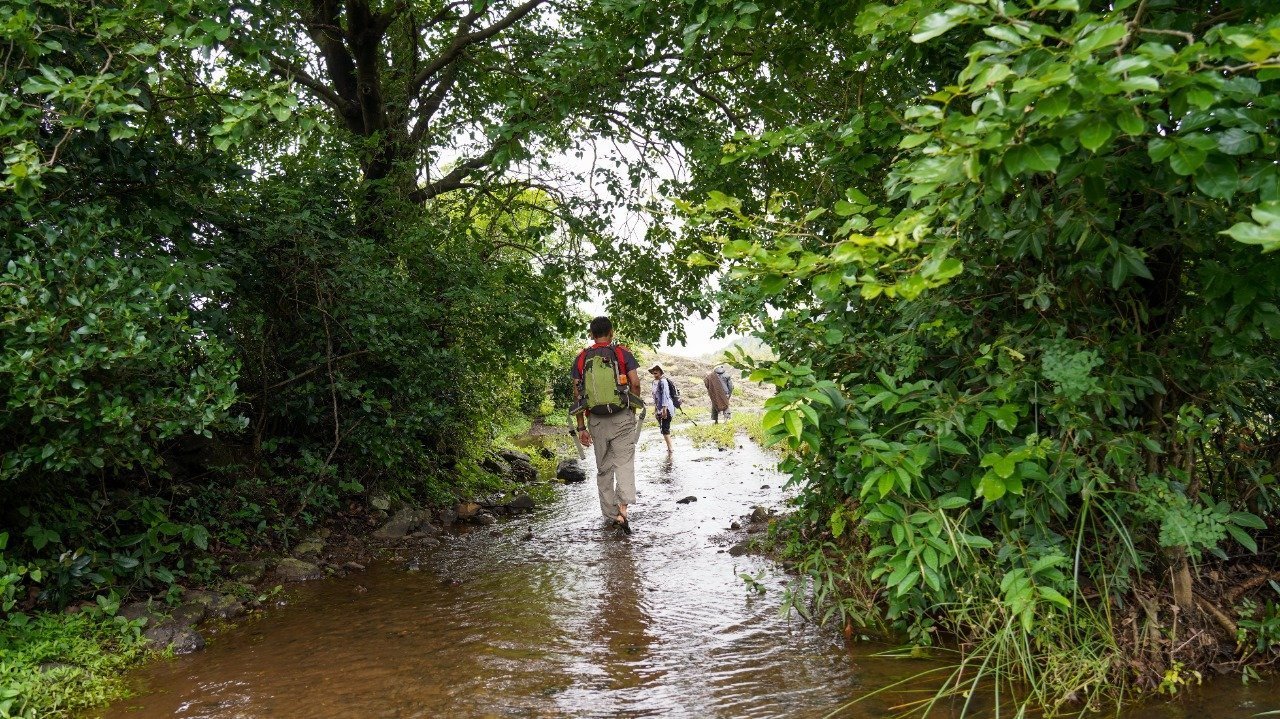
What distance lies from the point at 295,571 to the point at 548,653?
10.1 ft

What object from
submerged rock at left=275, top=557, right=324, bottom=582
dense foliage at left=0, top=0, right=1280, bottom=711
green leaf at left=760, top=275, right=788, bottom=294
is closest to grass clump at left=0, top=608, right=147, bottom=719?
dense foliage at left=0, top=0, right=1280, bottom=711

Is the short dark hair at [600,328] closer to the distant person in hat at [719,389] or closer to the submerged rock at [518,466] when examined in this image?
the submerged rock at [518,466]

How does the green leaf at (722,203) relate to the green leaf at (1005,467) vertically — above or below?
above

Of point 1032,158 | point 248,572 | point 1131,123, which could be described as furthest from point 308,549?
Result: point 1131,123

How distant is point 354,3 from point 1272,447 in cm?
963

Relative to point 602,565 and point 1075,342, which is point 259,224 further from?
point 1075,342

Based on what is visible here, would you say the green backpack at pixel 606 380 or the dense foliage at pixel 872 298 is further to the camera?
the green backpack at pixel 606 380

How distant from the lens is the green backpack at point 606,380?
8008mm

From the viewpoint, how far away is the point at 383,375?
8055mm

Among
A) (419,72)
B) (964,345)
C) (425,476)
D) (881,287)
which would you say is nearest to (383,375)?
(425,476)

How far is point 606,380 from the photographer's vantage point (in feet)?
26.3

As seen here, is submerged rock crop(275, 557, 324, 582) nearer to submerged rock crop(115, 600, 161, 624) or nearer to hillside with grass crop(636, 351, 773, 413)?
submerged rock crop(115, 600, 161, 624)

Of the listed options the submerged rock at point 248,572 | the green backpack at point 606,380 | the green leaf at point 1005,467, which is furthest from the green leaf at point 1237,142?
the submerged rock at point 248,572

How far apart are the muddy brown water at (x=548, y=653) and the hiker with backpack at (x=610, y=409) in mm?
1012
